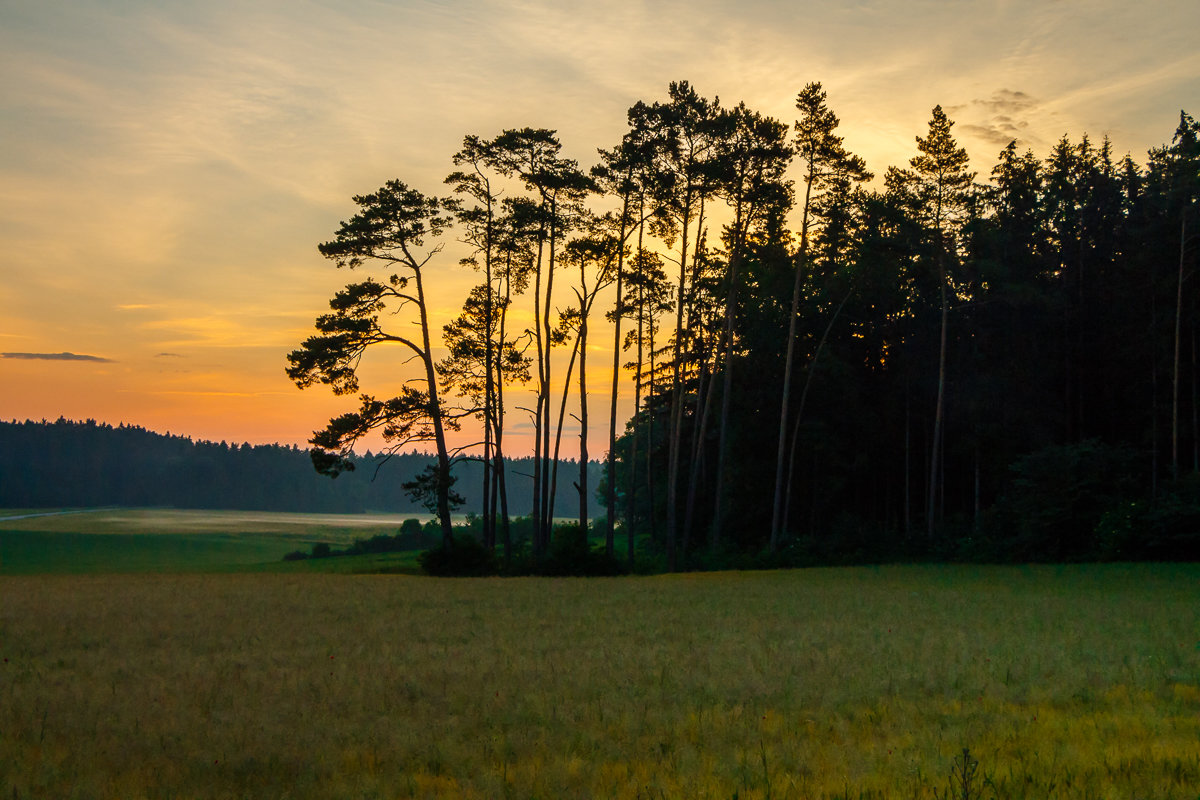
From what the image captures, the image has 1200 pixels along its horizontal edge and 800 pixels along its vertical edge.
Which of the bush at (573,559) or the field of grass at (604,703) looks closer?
the field of grass at (604,703)

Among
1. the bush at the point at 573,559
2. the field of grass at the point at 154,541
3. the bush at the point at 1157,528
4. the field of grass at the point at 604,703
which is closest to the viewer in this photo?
the field of grass at the point at 604,703

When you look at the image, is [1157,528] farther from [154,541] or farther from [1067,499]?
[154,541]

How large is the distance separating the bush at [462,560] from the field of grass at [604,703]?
1729cm

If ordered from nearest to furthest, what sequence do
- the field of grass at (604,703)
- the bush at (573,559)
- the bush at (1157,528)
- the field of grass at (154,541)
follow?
the field of grass at (604,703) < the bush at (1157,528) < the bush at (573,559) < the field of grass at (154,541)

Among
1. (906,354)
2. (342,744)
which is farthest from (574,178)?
(342,744)

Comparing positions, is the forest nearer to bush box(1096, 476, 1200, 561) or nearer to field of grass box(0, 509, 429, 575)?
bush box(1096, 476, 1200, 561)

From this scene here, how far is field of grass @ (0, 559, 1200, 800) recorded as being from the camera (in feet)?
22.4

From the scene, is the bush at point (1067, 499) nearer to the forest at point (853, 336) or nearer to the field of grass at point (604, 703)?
the forest at point (853, 336)

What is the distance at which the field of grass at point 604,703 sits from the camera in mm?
6824

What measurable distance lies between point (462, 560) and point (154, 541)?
84770 mm

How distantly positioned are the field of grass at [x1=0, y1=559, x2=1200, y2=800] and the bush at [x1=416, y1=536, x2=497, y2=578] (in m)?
17.3

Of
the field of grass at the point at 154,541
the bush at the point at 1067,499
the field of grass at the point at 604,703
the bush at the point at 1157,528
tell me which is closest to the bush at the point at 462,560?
the field of grass at the point at 604,703

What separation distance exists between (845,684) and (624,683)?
2653 mm

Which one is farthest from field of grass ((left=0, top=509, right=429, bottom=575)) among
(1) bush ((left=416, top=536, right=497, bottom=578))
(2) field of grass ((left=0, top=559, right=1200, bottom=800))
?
(2) field of grass ((left=0, top=559, right=1200, bottom=800))
